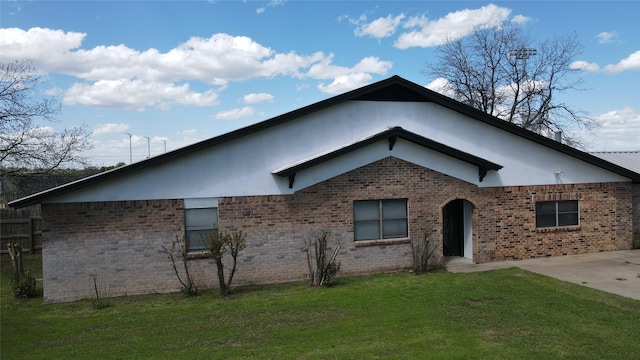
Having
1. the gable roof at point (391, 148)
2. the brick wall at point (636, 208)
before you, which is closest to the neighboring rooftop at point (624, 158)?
the brick wall at point (636, 208)

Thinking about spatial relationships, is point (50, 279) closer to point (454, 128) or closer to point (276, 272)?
point (276, 272)

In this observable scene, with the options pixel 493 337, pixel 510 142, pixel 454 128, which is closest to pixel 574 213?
pixel 510 142

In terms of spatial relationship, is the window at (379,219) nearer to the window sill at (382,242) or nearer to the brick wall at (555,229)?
the window sill at (382,242)

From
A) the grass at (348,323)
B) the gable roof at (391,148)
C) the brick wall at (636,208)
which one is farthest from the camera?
the brick wall at (636,208)

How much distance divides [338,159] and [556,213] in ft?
25.9

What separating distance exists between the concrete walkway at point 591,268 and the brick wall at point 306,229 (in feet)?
1.53

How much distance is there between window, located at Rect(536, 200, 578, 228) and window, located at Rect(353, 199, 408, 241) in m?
4.92

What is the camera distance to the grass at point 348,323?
24.2 ft

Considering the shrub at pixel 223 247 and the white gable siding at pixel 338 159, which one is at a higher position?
the white gable siding at pixel 338 159

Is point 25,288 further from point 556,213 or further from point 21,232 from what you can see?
point 556,213

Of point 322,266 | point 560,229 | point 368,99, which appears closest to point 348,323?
point 322,266

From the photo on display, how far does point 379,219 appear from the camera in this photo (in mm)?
13414

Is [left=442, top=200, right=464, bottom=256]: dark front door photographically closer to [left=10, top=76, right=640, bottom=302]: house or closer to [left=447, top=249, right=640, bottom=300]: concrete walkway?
[left=10, top=76, right=640, bottom=302]: house

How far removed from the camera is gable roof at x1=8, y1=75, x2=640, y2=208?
11020 mm
